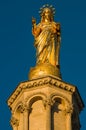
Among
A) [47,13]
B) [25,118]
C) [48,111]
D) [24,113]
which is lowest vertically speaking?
[25,118]

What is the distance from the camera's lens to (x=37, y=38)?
33531 millimetres

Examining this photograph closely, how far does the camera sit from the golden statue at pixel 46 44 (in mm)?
31828

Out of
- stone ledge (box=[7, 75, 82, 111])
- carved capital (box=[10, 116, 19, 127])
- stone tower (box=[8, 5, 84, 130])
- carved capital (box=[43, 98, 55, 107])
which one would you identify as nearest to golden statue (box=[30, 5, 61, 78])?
stone tower (box=[8, 5, 84, 130])

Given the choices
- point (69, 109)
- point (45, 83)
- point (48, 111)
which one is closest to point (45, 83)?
point (45, 83)

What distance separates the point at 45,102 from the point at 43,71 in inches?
79.7

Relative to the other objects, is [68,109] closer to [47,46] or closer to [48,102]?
[48,102]

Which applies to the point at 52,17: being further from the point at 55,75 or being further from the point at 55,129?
the point at 55,129

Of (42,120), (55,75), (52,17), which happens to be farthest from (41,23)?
(42,120)

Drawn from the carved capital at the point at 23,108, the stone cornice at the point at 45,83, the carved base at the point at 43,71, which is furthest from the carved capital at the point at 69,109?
the carved base at the point at 43,71

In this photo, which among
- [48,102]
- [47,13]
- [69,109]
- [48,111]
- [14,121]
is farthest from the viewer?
[47,13]

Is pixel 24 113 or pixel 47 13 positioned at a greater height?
pixel 47 13

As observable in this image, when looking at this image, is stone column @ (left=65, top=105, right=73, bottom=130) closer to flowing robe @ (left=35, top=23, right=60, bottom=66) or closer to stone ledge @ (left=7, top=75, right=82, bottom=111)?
stone ledge @ (left=7, top=75, right=82, bottom=111)

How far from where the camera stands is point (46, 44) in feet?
108

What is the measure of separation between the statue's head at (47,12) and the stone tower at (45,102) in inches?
119
